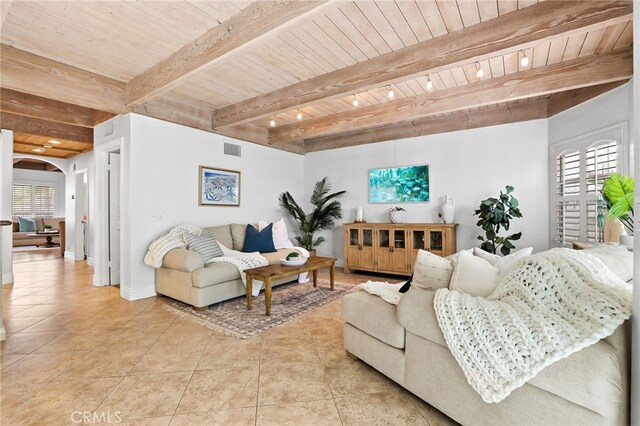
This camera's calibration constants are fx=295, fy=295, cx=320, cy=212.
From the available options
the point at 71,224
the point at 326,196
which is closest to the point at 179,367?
the point at 326,196

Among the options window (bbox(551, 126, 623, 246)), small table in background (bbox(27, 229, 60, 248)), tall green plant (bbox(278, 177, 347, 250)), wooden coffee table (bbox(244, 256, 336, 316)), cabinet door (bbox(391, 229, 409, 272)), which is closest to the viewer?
wooden coffee table (bbox(244, 256, 336, 316))

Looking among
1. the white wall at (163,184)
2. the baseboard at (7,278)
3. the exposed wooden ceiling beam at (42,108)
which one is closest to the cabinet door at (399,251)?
the white wall at (163,184)

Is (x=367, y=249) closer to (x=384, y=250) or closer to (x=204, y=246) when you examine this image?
(x=384, y=250)

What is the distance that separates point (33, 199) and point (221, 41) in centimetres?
1180

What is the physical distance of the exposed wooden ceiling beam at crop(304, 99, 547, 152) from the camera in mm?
4281

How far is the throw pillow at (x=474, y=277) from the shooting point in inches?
65.3

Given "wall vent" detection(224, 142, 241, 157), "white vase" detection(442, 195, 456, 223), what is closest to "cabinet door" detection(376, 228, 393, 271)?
"white vase" detection(442, 195, 456, 223)

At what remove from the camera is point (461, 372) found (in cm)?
146

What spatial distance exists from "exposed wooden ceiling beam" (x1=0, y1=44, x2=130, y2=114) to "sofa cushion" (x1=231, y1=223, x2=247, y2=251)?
2.12 metres

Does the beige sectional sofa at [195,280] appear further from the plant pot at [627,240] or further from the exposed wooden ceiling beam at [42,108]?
the plant pot at [627,240]

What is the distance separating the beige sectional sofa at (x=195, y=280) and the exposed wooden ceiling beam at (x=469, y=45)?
2.18 m

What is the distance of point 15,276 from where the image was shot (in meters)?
5.01

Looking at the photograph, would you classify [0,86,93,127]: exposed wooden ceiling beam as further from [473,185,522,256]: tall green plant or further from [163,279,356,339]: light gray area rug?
[473,185,522,256]: tall green plant

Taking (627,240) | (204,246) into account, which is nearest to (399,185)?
(627,240)
